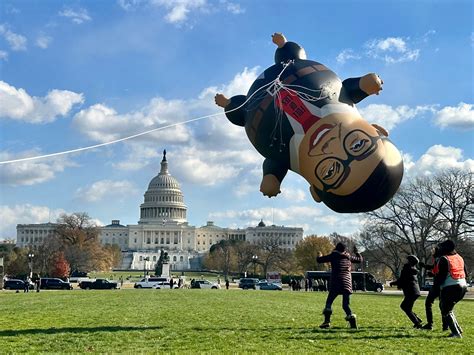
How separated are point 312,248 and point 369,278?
28.0 m

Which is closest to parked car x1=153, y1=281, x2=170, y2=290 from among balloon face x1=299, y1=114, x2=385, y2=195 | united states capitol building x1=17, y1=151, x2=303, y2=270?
balloon face x1=299, y1=114, x2=385, y2=195

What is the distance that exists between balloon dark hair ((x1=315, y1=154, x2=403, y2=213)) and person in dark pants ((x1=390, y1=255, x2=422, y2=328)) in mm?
1686

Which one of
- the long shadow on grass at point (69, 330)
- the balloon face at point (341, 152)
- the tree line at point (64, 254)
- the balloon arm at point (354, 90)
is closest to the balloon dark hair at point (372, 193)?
the balloon face at point (341, 152)

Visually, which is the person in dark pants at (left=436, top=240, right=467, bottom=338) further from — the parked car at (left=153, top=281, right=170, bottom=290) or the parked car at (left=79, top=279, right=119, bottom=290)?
the parked car at (left=153, top=281, right=170, bottom=290)

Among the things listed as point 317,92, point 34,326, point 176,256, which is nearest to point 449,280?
point 317,92

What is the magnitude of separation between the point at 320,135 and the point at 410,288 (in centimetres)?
365

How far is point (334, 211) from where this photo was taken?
1178cm

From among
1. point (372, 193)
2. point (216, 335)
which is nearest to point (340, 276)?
point (372, 193)

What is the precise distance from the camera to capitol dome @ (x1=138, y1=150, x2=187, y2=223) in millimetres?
170625

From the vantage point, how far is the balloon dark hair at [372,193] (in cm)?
1068

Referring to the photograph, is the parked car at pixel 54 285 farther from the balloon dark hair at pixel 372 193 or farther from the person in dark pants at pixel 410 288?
the balloon dark hair at pixel 372 193

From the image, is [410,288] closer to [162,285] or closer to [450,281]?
[450,281]

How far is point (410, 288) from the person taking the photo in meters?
11.7

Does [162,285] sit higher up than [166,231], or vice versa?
[166,231]
